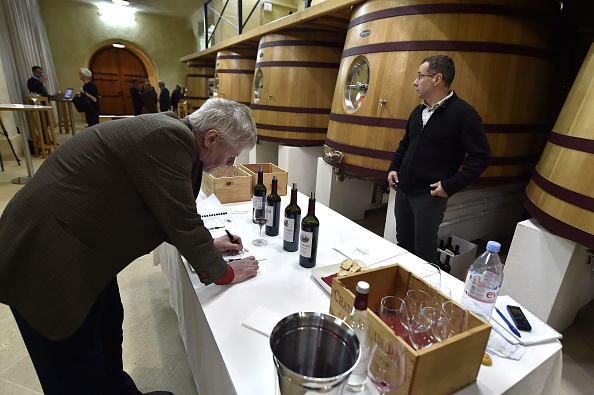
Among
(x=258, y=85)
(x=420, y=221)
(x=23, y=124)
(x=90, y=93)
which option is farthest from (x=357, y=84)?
(x=90, y=93)

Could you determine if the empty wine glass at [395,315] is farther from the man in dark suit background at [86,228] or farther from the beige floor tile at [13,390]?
the beige floor tile at [13,390]

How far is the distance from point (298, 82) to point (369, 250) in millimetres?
2848

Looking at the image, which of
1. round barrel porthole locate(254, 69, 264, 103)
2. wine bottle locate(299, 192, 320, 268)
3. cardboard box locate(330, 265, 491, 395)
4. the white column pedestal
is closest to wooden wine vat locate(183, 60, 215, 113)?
round barrel porthole locate(254, 69, 264, 103)

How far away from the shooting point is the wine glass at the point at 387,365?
0.73 m

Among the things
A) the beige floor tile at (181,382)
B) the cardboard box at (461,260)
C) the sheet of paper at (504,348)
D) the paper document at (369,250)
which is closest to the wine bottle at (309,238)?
the paper document at (369,250)

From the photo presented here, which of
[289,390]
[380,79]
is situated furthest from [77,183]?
[380,79]

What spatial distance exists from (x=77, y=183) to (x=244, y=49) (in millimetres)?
4963

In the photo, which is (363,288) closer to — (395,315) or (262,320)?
(395,315)

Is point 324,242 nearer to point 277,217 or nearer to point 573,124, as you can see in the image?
point 277,217

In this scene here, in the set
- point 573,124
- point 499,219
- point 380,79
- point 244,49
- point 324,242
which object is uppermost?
point 244,49

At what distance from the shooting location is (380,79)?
2.54m

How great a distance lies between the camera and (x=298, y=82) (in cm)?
387

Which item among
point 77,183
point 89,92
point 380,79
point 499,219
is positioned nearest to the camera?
point 77,183

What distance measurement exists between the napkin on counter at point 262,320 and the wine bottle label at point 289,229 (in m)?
0.46
